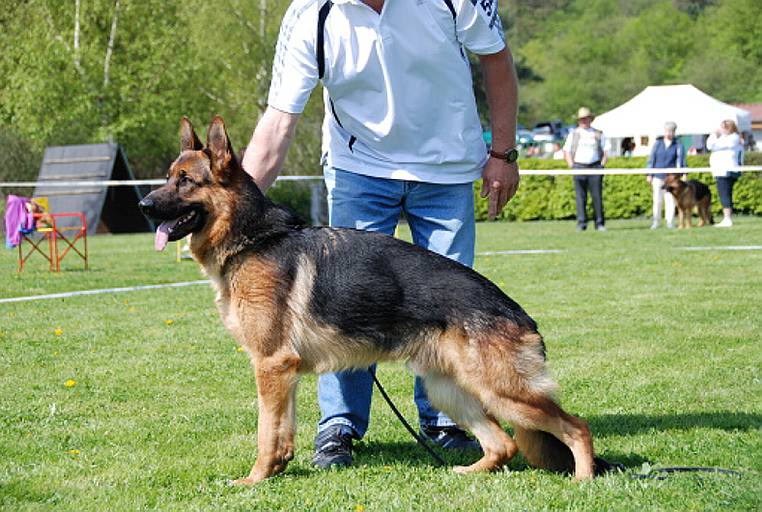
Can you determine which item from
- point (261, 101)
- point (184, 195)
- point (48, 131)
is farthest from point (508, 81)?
point (261, 101)

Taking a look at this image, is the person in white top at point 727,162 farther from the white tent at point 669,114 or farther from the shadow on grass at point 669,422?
the white tent at point 669,114

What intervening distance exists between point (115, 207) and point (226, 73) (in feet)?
32.0

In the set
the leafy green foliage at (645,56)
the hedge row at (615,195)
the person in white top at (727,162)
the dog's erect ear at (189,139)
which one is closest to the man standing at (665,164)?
the person in white top at (727,162)

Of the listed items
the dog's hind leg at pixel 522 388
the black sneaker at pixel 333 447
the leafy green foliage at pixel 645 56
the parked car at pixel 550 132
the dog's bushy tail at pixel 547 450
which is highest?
the leafy green foliage at pixel 645 56

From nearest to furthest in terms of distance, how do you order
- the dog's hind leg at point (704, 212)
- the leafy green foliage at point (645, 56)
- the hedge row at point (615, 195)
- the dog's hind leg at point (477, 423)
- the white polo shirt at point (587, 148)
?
the dog's hind leg at point (477, 423) < the white polo shirt at point (587, 148) < the dog's hind leg at point (704, 212) < the hedge row at point (615, 195) < the leafy green foliage at point (645, 56)

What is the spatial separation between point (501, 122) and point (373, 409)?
6.32ft

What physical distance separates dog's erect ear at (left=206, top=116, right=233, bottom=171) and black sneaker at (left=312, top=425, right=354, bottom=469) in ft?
4.77

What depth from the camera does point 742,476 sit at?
423cm

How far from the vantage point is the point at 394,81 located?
4.84 meters

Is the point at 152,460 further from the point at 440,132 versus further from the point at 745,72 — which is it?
the point at 745,72

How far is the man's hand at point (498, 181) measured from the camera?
16.8 ft

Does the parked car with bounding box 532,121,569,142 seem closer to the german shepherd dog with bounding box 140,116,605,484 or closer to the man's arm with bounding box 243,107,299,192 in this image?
the man's arm with bounding box 243,107,299,192

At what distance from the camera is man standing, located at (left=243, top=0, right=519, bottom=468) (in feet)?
15.6

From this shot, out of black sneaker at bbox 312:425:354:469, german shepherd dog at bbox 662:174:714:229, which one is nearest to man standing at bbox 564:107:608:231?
german shepherd dog at bbox 662:174:714:229
